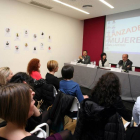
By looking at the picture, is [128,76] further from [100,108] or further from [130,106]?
[100,108]

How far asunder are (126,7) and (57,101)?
13.5 ft

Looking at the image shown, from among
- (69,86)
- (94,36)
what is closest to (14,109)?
(69,86)

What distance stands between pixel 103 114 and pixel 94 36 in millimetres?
5120

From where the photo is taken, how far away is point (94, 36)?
5668 millimetres

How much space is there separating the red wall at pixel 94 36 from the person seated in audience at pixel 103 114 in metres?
4.54

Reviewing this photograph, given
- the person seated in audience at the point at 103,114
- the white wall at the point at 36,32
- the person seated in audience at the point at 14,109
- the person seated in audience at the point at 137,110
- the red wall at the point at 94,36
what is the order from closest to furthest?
the person seated in audience at the point at 14,109
the person seated in audience at the point at 103,114
the person seated in audience at the point at 137,110
the white wall at the point at 36,32
the red wall at the point at 94,36

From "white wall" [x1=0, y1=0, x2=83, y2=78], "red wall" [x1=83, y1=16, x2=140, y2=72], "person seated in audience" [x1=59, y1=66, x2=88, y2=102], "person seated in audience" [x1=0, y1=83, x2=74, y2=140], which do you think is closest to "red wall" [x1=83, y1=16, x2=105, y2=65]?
"red wall" [x1=83, y1=16, x2=140, y2=72]

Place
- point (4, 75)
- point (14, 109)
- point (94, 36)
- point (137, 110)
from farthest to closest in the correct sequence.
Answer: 1. point (94, 36)
2. point (4, 75)
3. point (137, 110)
4. point (14, 109)

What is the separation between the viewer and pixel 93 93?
1.25m

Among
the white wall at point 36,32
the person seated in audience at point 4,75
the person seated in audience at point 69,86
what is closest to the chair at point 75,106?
the person seated in audience at point 69,86

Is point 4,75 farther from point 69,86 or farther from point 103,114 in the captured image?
point 103,114

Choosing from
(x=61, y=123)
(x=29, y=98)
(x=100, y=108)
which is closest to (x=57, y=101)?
(x=61, y=123)

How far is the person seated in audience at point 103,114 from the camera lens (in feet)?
3.43

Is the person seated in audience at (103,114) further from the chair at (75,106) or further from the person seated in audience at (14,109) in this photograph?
the person seated in audience at (14,109)
